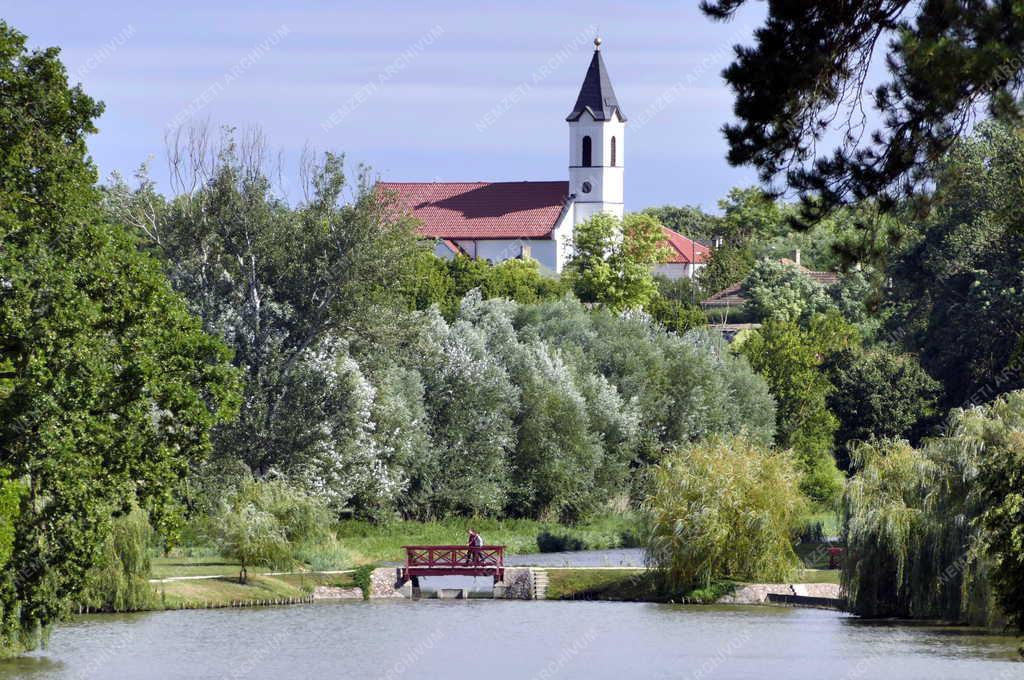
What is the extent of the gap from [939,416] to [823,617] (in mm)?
31870

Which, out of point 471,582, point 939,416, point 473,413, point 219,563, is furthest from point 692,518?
point 939,416

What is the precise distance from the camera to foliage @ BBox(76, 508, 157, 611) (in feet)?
124

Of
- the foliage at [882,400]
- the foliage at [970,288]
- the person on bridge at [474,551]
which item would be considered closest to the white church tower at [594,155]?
the foliage at [970,288]

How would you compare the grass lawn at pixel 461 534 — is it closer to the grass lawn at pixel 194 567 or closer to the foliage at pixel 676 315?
the grass lawn at pixel 194 567

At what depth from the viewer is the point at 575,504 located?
62375 mm

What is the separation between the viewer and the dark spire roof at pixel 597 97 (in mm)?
127812

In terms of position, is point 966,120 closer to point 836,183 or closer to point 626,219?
point 836,183

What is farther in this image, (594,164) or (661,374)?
(594,164)

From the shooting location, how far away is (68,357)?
26.0m

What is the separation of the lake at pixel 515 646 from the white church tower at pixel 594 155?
90.4 meters

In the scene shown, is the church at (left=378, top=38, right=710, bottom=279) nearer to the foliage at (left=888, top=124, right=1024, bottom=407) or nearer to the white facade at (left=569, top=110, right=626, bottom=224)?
the white facade at (left=569, top=110, right=626, bottom=224)

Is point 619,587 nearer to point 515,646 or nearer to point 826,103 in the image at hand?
point 515,646

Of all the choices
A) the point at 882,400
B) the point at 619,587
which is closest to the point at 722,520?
the point at 619,587

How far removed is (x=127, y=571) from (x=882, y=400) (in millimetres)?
37037
